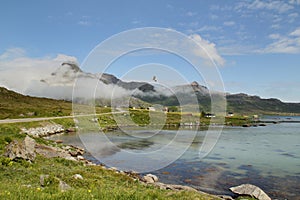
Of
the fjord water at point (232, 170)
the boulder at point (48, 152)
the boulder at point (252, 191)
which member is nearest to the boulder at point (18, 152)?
the boulder at point (48, 152)

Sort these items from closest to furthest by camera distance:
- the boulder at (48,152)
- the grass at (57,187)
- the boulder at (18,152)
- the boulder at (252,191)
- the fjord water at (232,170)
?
the grass at (57,187) → the boulder at (18,152) → the boulder at (252,191) → the fjord water at (232,170) → the boulder at (48,152)

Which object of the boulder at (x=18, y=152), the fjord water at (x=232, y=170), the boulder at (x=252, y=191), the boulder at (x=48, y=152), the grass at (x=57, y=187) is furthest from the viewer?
the boulder at (x=48, y=152)

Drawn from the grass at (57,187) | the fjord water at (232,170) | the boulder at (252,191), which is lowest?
the fjord water at (232,170)

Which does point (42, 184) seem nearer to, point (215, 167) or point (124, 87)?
point (124, 87)

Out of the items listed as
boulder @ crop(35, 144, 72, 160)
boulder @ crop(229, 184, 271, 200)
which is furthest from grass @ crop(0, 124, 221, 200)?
boulder @ crop(229, 184, 271, 200)

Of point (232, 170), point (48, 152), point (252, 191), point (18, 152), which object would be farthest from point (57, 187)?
point (232, 170)

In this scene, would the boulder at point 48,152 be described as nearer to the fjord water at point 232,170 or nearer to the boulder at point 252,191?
the fjord water at point 232,170

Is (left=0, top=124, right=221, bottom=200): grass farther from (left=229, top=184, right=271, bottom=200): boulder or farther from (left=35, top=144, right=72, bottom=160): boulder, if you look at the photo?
(left=229, top=184, right=271, bottom=200): boulder

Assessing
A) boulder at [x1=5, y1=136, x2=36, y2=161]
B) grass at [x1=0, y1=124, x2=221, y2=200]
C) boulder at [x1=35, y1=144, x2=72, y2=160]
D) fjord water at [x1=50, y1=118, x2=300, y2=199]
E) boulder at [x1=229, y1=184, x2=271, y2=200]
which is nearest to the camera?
grass at [x1=0, y1=124, x2=221, y2=200]

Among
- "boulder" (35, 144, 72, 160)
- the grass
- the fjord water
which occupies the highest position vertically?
the grass

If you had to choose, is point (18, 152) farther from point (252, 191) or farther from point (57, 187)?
point (252, 191)

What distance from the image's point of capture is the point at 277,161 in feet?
121

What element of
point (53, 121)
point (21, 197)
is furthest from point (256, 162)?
point (53, 121)

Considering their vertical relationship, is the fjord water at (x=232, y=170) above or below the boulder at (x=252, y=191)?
below
